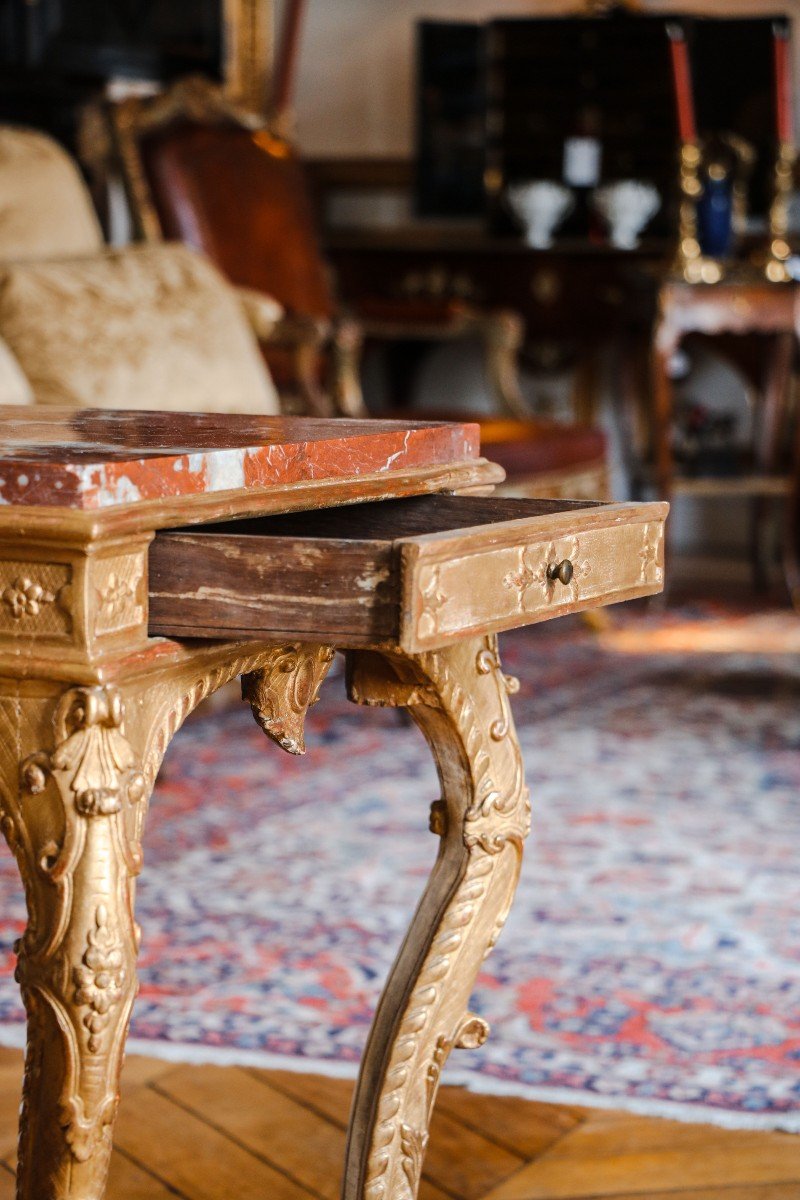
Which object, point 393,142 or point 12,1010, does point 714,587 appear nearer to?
point 393,142

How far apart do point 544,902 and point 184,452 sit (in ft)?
4.26

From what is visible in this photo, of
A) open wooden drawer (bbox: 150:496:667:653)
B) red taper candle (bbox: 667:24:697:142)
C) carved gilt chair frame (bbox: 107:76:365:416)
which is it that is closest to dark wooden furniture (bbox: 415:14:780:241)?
red taper candle (bbox: 667:24:697:142)

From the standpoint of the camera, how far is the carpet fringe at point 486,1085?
5.31 feet

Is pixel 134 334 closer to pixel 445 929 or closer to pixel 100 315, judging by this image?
pixel 100 315

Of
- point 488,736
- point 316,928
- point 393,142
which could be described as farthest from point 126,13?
point 488,736

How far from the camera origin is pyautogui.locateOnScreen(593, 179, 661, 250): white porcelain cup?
493 centimetres

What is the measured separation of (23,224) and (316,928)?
182cm

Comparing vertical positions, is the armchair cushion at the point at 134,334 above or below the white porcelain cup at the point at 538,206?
below

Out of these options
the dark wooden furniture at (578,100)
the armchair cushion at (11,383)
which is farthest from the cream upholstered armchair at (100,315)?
the dark wooden furniture at (578,100)

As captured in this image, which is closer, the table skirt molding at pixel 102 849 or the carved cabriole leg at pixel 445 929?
the table skirt molding at pixel 102 849

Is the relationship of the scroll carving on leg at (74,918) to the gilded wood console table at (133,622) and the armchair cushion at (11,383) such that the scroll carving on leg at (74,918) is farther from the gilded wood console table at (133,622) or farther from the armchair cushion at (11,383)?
the armchair cushion at (11,383)

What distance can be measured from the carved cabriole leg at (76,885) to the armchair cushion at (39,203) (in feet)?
7.90

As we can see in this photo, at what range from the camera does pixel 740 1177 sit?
1504 mm

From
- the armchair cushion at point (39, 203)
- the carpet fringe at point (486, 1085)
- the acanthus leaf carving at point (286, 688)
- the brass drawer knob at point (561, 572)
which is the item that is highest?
the armchair cushion at point (39, 203)
